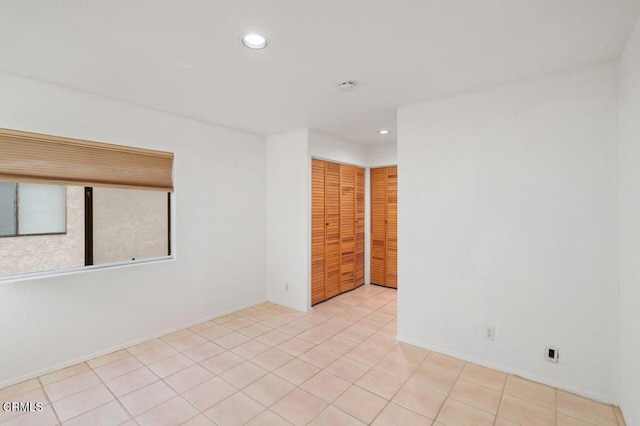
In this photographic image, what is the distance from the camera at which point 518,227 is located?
2514 mm

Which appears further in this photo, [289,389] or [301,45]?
[289,389]

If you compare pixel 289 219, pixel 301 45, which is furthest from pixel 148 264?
pixel 301 45

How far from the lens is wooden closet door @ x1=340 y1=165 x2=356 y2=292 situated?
4.78m

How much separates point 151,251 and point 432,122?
3843mm

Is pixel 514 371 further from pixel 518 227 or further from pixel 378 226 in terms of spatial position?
pixel 378 226

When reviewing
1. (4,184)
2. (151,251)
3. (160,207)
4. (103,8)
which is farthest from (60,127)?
(151,251)

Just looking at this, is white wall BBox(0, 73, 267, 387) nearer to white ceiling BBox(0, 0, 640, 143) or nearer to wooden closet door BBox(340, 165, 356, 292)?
white ceiling BBox(0, 0, 640, 143)

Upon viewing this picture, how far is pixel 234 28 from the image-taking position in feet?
5.84

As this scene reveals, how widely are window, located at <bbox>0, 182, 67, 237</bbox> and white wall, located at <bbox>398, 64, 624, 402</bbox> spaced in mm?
3711

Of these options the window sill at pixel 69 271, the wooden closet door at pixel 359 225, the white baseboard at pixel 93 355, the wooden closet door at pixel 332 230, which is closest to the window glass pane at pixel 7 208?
the window sill at pixel 69 271

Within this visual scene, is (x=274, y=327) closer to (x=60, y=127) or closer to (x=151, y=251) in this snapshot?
(x=151, y=251)

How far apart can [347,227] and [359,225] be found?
40cm

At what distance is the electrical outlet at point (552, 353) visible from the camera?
7.69ft

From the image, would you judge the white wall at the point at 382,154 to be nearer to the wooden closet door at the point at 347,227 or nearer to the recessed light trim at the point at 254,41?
the wooden closet door at the point at 347,227
